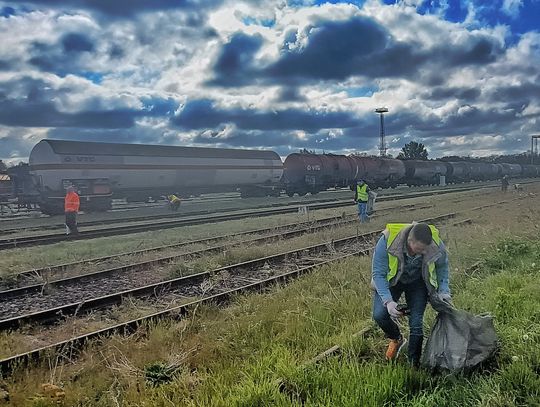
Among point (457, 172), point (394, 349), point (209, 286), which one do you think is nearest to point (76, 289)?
point (209, 286)

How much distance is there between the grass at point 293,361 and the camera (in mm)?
3619

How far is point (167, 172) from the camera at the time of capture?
90.2 ft

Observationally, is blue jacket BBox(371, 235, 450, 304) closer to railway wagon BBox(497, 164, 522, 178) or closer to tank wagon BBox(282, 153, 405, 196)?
tank wagon BBox(282, 153, 405, 196)

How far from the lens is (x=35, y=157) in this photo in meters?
24.1

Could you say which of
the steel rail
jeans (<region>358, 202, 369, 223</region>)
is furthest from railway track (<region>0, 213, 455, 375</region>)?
jeans (<region>358, 202, 369, 223</region>)

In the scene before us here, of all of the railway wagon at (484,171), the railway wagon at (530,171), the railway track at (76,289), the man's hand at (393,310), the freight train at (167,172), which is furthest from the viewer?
the railway wagon at (530,171)

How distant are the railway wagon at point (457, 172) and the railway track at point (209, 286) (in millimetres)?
43243

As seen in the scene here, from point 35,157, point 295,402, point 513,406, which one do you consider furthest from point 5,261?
point 35,157

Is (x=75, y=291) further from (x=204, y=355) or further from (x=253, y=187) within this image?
(x=253, y=187)

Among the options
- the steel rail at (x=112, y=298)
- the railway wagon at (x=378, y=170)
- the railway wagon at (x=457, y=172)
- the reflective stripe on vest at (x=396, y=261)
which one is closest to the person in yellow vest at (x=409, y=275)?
the reflective stripe on vest at (x=396, y=261)

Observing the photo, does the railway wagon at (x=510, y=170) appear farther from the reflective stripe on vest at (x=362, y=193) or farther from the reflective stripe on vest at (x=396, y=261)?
the reflective stripe on vest at (x=396, y=261)

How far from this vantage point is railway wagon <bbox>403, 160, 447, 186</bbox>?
44.6 m

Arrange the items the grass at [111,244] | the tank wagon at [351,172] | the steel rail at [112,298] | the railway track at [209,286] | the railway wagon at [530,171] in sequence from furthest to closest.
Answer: the railway wagon at [530,171] < the tank wagon at [351,172] < the grass at [111,244] < the steel rail at [112,298] < the railway track at [209,286]

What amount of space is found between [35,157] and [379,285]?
78.8 feet
